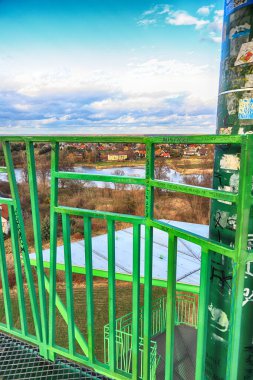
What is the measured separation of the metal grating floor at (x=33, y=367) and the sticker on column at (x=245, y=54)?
1.78 metres

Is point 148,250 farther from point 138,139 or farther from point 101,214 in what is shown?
point 138,139

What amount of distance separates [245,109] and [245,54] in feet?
0.80

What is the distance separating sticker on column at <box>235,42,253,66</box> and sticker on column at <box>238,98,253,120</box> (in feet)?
0.56

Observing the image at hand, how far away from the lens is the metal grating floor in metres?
1.69

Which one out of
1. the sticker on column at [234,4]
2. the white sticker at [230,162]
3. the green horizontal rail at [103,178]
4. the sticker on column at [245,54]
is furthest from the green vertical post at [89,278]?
the sticker on column at [234,4]

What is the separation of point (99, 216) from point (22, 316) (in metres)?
0.92

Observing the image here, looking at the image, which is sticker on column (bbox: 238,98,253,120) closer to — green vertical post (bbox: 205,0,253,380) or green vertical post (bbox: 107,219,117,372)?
green vertical post (bbox: 205,0,253,380)

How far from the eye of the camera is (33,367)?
1.75 m

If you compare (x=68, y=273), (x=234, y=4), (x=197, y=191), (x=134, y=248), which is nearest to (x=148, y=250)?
(x=134, y=248)

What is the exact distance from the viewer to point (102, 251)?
5.72 meters

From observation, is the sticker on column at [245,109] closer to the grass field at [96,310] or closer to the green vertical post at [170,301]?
the green vertical post at [170,301]

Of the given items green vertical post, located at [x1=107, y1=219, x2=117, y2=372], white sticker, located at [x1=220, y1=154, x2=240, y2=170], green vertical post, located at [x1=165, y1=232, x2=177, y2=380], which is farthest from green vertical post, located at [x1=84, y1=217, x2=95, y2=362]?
white sticker, located at [x1=220, y1=154, x2=240, y2=170]

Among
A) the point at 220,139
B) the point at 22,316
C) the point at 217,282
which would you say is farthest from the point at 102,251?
the point at 220,139

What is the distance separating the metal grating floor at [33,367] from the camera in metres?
1.69
